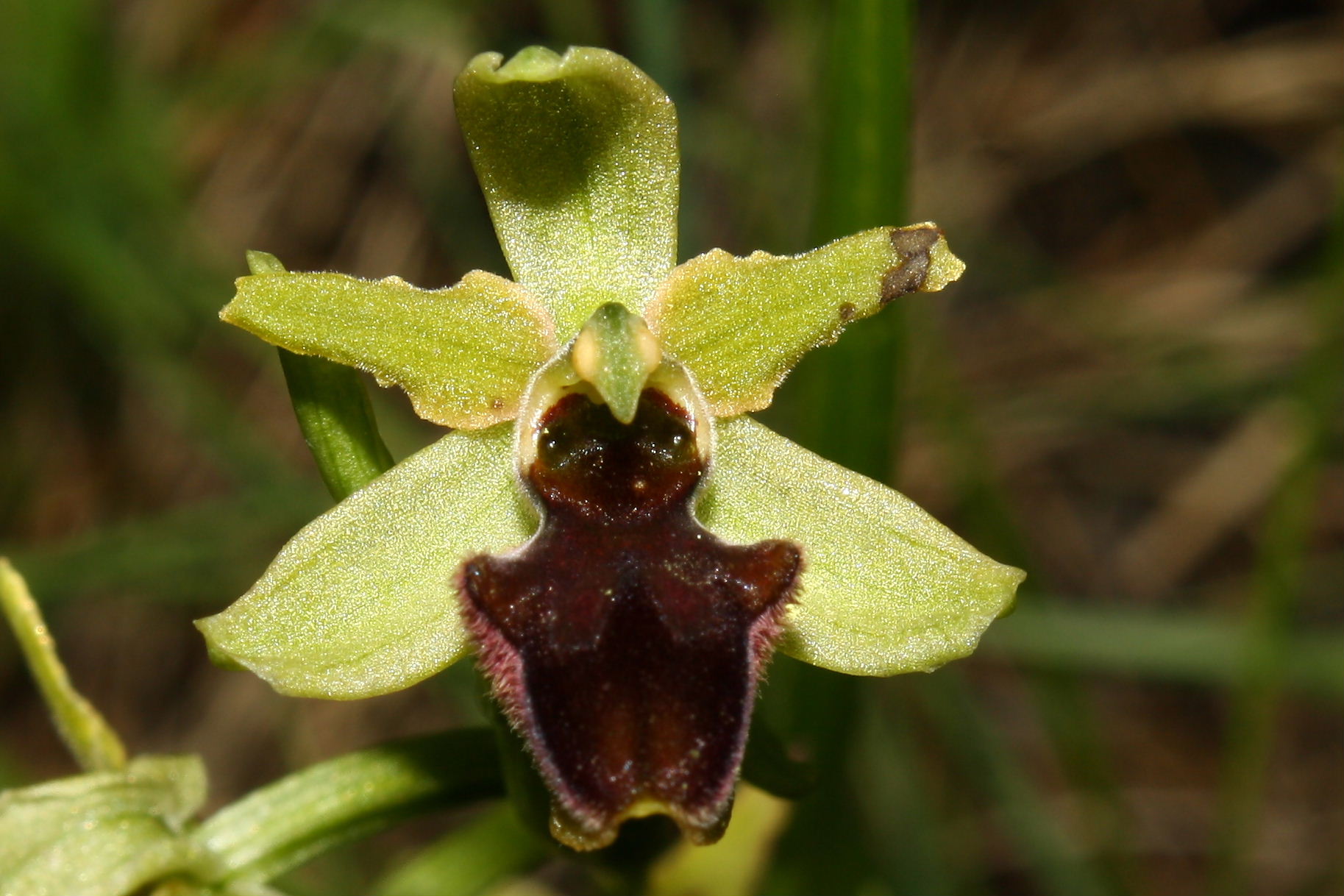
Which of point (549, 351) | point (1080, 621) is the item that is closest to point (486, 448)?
point (549, 351)

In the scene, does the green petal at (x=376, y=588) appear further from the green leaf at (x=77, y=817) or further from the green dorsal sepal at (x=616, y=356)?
the green leaf at (x=77, y=817)

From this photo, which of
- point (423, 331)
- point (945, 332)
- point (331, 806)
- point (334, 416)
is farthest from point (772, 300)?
point (945, 332)

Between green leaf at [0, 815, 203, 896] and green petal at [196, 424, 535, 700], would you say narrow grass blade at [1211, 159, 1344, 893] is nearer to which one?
green petal at [196, 424, 535, 700]

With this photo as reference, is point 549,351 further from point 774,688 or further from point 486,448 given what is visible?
point 774,688

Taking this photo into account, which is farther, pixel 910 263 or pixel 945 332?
pixel 945 332

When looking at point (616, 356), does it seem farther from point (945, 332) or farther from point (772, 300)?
point (945, 332)

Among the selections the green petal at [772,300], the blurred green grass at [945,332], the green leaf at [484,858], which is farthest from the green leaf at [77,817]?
the blurred green grass at [945,332]
